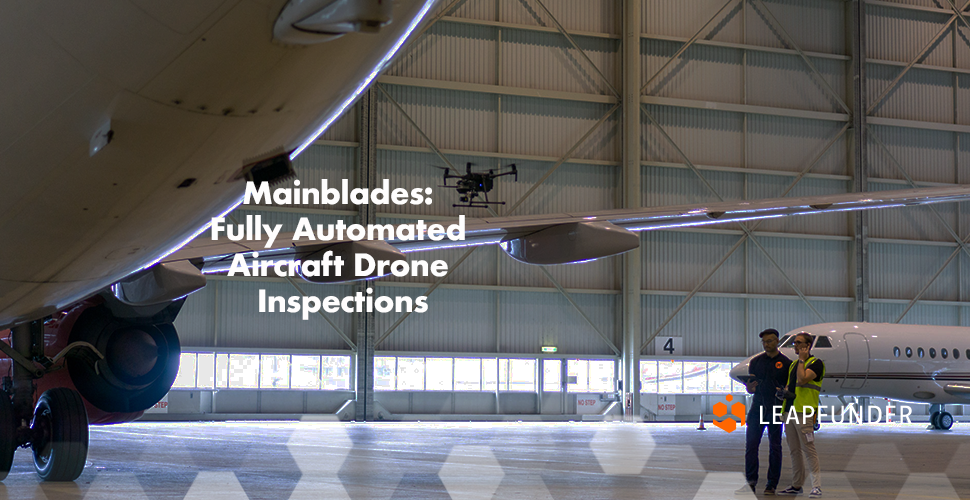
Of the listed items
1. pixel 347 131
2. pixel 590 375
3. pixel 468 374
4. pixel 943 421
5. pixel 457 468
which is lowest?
pixel 943 421

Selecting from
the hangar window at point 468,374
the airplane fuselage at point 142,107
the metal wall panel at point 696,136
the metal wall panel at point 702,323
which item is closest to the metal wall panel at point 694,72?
the metal wall panel at point 696,136

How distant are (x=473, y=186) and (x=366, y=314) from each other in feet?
17.8

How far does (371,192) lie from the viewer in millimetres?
28812

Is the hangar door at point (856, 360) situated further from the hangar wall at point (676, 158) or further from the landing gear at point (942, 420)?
the hangar wall at point (676, 158)

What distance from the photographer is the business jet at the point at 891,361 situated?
23.2m

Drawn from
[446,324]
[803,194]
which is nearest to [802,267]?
[803,194]

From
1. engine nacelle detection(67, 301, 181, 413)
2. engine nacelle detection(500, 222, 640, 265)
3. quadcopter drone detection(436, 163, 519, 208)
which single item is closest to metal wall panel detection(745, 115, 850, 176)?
quadcopter drone detection(436, 163, 519, 208)

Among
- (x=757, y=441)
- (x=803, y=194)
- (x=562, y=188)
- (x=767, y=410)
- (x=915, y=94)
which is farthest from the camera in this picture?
(x=915, y=94)

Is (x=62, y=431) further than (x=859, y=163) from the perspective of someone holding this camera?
No

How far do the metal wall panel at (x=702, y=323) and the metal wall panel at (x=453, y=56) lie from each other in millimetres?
9617

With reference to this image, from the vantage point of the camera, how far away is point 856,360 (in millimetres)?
23266

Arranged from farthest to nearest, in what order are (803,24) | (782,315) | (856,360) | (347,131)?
(803,24) < (782,315) < (347,131) < (856,360)

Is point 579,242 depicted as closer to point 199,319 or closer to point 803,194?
point 199,319

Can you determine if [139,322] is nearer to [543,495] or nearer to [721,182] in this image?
[543,495]
